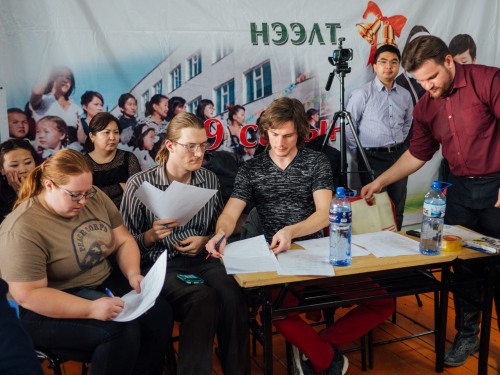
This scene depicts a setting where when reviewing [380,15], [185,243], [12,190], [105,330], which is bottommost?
[105,330]

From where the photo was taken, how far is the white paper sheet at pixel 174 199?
1654 millimetres

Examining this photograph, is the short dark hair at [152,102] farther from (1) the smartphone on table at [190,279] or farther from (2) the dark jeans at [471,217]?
(2) the dark jeans at [471,217]

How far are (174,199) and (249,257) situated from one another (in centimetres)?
36

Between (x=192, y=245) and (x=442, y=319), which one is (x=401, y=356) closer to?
(x=442, y=319)

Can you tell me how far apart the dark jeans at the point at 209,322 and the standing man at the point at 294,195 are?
0.23 meters

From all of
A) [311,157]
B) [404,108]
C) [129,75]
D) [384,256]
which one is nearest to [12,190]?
[129,75]

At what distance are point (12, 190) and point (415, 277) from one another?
6.31 ft

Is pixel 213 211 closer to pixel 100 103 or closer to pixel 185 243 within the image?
pixel 185 243

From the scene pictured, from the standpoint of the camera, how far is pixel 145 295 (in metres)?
1.40

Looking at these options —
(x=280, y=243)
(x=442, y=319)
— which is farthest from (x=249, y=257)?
(x=442, y=319)

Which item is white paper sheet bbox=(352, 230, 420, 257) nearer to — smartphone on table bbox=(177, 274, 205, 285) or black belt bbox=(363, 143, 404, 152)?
smartphone on table bbox=(177, 274, 205, 285)

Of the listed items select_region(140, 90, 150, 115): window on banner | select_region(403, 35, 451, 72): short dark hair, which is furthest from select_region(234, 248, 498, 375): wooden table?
select_region(140, 90, 150, 115): window on banner

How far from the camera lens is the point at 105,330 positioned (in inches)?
53.1

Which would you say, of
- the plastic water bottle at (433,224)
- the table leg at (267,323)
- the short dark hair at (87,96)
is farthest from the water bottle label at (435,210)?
the short dark hair at (87,96)
